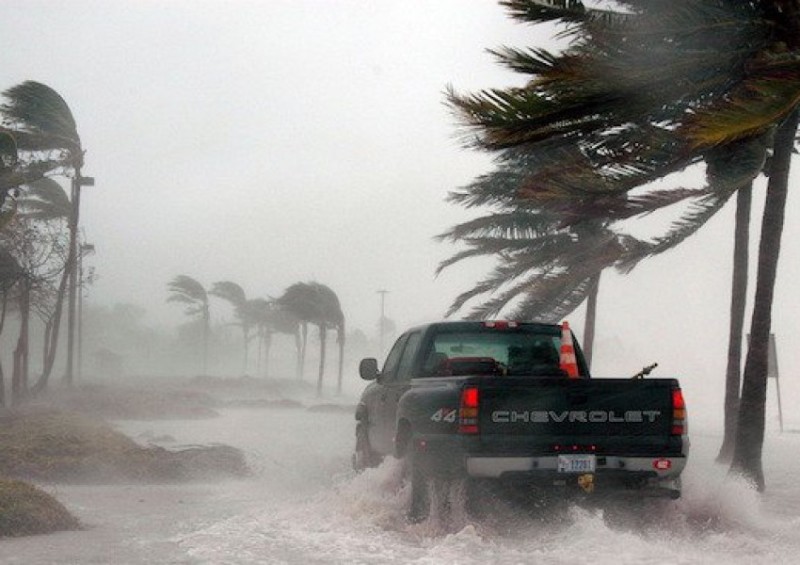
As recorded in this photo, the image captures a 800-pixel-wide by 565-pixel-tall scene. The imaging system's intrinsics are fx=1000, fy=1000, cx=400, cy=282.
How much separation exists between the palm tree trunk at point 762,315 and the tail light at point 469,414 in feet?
21.2

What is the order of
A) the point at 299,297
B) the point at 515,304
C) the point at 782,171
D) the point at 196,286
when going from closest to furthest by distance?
the point at 782,171
the point at 515,304
the point at 299,297
the point at 196,286

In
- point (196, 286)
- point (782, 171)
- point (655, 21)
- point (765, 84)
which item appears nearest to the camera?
point (765, 84)

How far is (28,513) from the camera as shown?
9141 millimetres

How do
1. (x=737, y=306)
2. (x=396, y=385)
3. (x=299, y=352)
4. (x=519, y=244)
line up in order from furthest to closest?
Result: (x=299, y=352) < (x=519, y=244) < (x=737, y=306) < (x=396, y=385)

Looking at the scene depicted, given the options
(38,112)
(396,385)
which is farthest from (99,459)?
(38,112)

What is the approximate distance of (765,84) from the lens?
375 inches

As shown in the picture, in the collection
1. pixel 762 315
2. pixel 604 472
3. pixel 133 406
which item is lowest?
pixel 133 406

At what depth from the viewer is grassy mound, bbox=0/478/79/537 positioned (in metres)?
8.95

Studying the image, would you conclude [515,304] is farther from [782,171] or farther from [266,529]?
[266,529]

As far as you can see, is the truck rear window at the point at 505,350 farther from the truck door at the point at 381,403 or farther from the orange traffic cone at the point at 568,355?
the truck door at the point at 381,403

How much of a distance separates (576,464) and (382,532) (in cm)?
182

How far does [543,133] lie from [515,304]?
13.6m

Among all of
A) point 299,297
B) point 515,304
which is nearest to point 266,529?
point 515,304

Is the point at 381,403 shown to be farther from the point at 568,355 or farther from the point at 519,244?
the point at 519,244
